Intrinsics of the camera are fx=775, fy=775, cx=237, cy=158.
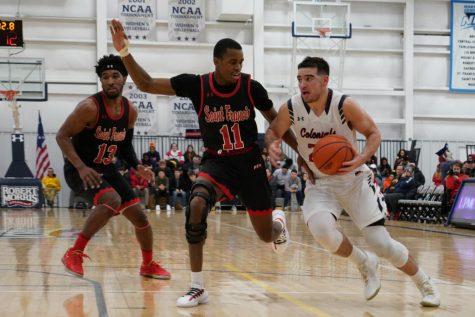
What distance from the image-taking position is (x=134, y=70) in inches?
225

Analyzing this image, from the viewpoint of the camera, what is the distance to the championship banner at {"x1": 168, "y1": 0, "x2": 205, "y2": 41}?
26.6 m

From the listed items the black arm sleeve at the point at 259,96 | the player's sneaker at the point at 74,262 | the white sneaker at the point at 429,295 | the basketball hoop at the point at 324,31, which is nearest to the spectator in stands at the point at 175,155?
the basketball hoop at the point at 324,31

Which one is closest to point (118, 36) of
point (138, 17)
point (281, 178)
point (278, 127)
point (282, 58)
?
point (278, 127)

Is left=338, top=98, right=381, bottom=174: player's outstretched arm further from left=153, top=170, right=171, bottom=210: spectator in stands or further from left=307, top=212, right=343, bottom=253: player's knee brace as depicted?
left=153, top=170, right=171, bottom=210: spectator in stands

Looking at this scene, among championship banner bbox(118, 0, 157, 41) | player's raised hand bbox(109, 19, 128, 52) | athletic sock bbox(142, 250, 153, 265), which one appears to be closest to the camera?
player's raised hand bbox(109, 19, 128, 52)

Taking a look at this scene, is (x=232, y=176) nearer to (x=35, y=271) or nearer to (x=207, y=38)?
(x=35, y=271)

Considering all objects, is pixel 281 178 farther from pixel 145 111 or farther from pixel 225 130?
pixel 225 130

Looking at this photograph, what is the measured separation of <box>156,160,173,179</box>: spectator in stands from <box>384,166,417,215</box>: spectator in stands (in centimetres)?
673

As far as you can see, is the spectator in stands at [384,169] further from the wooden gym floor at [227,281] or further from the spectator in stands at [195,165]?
the wooden gym floor at [227,281]

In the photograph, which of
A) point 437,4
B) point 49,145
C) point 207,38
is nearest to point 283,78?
point 207,38

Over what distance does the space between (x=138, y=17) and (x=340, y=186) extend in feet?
71.4

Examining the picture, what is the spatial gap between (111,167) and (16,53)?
19.2 metres

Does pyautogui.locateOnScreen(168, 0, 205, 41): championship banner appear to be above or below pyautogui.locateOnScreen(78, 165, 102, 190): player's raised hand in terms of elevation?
above

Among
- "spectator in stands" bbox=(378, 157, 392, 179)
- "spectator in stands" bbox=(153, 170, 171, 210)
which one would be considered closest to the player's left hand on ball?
"spectator in stands" bbox=(153, 170, 171, 210)
